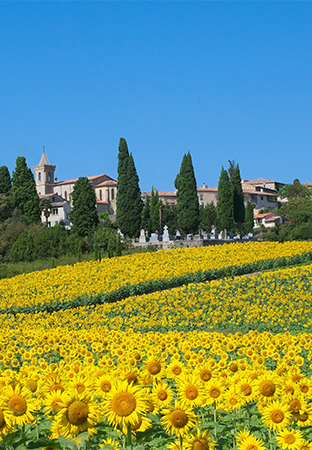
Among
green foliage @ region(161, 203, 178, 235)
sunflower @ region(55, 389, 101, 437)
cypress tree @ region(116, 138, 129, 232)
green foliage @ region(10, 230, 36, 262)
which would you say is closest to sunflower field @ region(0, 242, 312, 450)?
sunflower @ region(55, 389, 101, 437)

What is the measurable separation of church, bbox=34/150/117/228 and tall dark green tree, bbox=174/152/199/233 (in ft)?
118

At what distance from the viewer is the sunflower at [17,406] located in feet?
11.2

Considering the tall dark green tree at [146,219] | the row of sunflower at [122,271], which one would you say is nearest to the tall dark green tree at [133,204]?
the tall dark green tree at [146,219]

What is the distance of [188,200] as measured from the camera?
5444 centimetres

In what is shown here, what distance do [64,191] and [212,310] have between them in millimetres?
94130

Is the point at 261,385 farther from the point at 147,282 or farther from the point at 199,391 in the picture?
the point at 147,282

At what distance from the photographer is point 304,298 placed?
17891mm

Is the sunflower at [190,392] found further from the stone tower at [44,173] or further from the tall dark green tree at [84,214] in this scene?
the stone tower at [44,173]

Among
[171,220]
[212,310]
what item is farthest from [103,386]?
[171,220]

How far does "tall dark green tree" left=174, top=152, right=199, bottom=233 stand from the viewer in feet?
178

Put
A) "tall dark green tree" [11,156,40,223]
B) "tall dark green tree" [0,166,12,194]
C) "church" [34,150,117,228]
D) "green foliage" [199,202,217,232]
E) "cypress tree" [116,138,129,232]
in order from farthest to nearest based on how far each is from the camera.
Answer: "church" [34,150,117,228]
"green foliage" [199,202,217,232]
"tall dark green tree" [0,166,12,194]
"tall dark green tree" [11,156,40,223]
"cypress tree" [116,138,129,232]

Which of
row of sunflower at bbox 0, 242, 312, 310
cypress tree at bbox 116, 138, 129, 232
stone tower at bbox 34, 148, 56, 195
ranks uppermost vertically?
stone tower at bbox 34, 148, 56, 195

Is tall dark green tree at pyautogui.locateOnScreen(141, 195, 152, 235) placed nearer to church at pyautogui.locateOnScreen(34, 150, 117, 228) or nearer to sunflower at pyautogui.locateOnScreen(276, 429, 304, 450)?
church at pyautogui.locateOnScreen(34, 150, 117, 228)

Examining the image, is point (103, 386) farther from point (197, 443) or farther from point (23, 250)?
point (23, 250)
